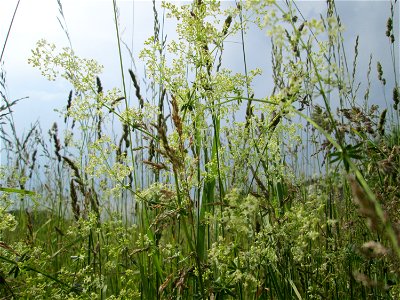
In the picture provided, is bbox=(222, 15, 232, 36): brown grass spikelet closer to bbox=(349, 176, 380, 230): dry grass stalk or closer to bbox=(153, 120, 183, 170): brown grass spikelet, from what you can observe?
bbox=(153, 120, 183, 170): brown grass spikelet

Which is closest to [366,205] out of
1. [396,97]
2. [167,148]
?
[167,148]

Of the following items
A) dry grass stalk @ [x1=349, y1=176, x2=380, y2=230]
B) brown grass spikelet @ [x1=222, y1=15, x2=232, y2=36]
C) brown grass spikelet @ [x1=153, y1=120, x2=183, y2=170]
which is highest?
brown grass spikelet @ [x1=222, y1=15, x2=232, y2=36]

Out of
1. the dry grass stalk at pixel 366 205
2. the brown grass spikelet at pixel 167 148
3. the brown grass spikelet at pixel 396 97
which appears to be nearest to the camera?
the dry grass stalk at pixel 366 205

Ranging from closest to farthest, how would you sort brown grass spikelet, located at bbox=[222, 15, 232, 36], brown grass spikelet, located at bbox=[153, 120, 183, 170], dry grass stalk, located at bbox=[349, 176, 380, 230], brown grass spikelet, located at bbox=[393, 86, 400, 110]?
dry grass stalk, located at bbox=[349, 176, 380, 230]
brown grass spikelet, located at bbox=[153, 120, 183, 170]
brown grass spikelet, located at bbox=[222, 15, 232, 36]
brown grass spikelet, located at bbox=[393, 86, 400, 110]

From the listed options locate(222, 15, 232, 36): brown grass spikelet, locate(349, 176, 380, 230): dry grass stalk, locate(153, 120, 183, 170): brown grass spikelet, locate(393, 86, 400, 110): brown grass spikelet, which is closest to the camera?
locate(349, 176, 380, 230): dry grass stalk

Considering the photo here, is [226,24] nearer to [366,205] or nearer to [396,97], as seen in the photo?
[366,205]

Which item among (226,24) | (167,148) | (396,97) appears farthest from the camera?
(396,97)

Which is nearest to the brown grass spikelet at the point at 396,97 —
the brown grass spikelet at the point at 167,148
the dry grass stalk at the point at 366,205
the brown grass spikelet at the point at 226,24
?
the brown grass spikelet at the point at 226,24

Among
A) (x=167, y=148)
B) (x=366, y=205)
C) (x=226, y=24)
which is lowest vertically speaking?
(x=366, y=205)

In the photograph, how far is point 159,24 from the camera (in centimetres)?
301

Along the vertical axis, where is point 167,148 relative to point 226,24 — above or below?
below

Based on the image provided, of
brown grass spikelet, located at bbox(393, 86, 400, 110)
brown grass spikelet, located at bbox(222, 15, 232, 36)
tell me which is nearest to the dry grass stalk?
brown grass spikelet, located at bbox(222, 15, 232, 36)

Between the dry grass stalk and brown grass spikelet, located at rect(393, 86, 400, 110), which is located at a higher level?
brown grass spikelet, located at rect(393, 86, 400, 110)

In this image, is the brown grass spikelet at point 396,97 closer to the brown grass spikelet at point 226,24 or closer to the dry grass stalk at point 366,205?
the brown grass spikelet at point 226,24
